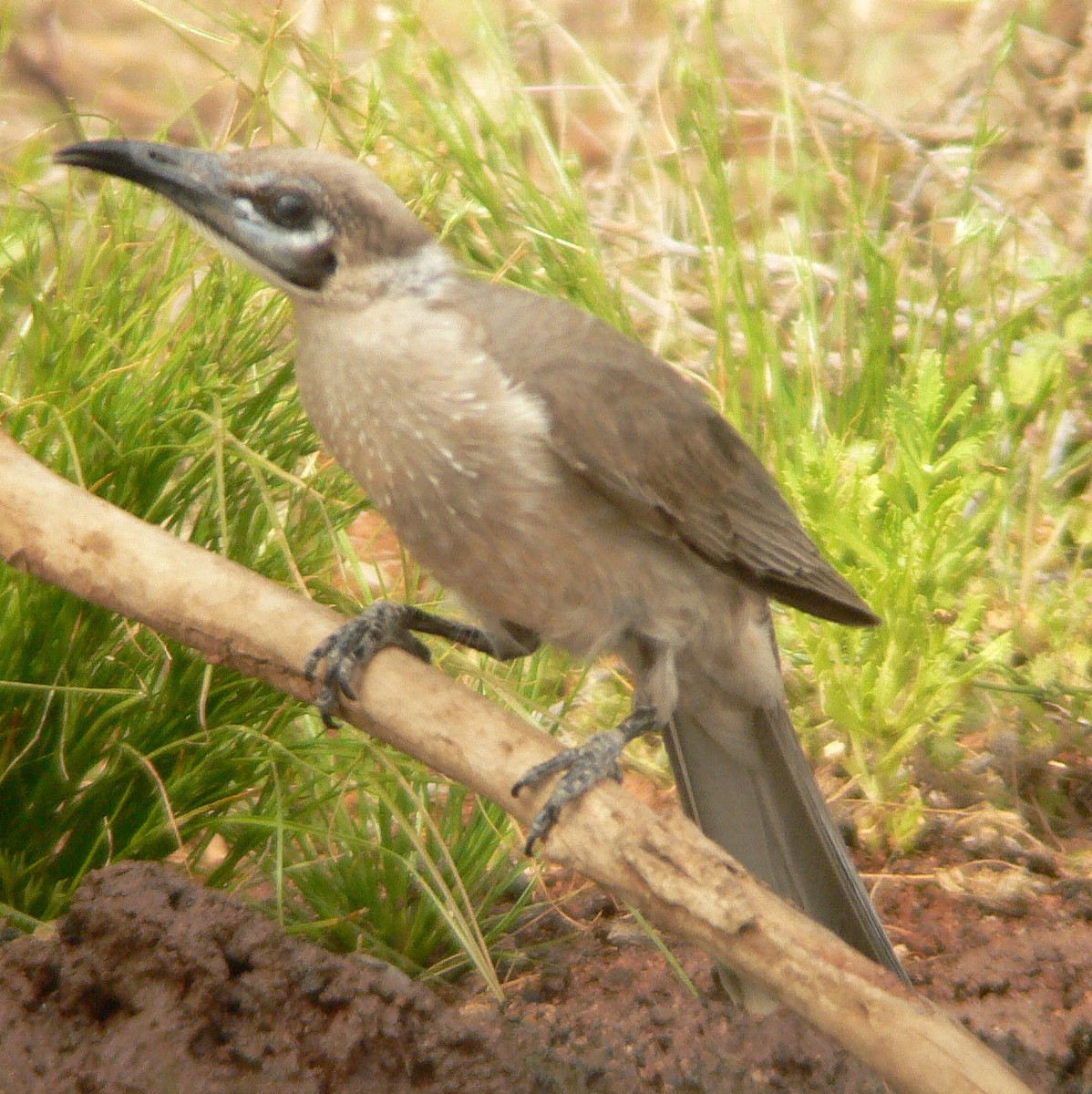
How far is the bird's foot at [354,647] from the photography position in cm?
270

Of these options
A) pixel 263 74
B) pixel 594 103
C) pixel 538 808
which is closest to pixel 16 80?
pixel 594 103

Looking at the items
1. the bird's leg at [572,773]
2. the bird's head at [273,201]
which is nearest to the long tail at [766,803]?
the bird's leg at [572,773]

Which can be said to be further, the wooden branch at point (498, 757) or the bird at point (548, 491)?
the bird at point (548, 491)

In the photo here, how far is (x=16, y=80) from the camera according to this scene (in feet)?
22.4

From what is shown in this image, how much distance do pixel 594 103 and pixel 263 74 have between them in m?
3.49

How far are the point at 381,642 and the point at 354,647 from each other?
0.09m

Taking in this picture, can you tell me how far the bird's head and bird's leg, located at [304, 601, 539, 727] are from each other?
629 millimetres

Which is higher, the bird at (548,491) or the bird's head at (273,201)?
the bird's head at (273,201)

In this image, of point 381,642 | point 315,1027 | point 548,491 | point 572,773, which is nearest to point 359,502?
point 381,642

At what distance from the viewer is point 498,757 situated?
8.27 ft

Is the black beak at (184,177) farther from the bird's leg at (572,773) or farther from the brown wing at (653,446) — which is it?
the bird's leg at (572,773)

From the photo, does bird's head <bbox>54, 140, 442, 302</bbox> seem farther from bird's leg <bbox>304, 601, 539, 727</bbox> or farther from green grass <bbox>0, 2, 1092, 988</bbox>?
bird's leg <bbox>304, 601, 539, 727</bbox>

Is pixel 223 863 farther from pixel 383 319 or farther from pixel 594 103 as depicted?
pixel 594 103

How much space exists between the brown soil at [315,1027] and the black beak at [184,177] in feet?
3.77
